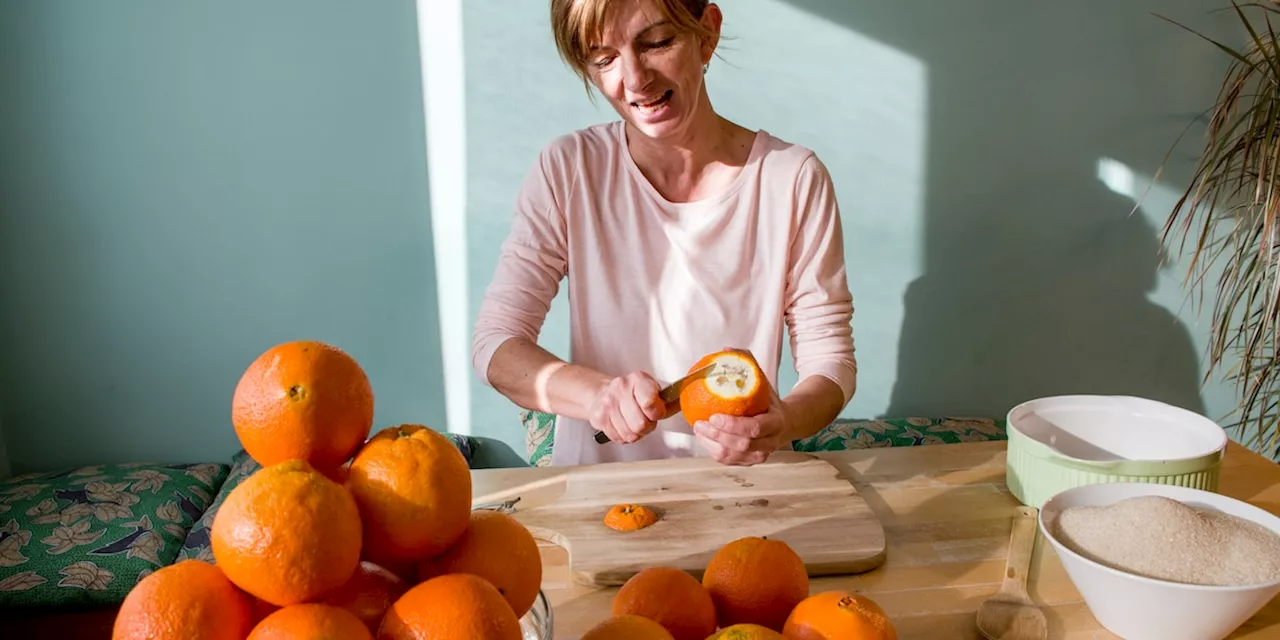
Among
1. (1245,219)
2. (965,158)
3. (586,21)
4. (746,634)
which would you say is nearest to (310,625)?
(746,634)

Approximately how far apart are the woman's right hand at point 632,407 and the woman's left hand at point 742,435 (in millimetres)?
61

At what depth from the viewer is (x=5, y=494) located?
2.40 meters

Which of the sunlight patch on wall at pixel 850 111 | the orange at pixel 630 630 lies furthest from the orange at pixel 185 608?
the sunlight patch on wall at pixel 850 111

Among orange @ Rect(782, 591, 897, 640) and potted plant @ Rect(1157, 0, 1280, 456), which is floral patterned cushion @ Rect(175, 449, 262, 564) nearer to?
orange @ Rect(782, 591, 897, 640)

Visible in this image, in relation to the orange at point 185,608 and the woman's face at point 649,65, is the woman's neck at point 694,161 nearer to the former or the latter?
the woman's face at point 649,65

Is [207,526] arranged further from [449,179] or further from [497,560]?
[497,560]

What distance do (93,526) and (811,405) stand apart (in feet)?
5.63

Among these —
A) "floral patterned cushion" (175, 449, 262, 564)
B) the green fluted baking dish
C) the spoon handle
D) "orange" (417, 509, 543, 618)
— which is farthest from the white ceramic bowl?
"floral patterned cushion" (175, 449, 262, 564)

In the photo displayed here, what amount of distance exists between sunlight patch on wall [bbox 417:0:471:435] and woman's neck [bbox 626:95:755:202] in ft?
2.76

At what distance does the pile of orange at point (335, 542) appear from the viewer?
63 cm

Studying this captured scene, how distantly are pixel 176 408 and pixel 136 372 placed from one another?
0.14 meters

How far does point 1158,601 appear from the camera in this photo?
912 mm

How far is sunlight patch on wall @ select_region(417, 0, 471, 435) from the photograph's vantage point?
7.96 feet

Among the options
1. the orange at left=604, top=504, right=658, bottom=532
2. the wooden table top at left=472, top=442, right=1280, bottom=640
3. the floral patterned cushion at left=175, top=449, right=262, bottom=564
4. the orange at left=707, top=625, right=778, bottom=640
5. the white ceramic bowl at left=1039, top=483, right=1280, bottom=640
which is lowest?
the floral patterned cushion at left=175, top=449, right=262, bottom=564
